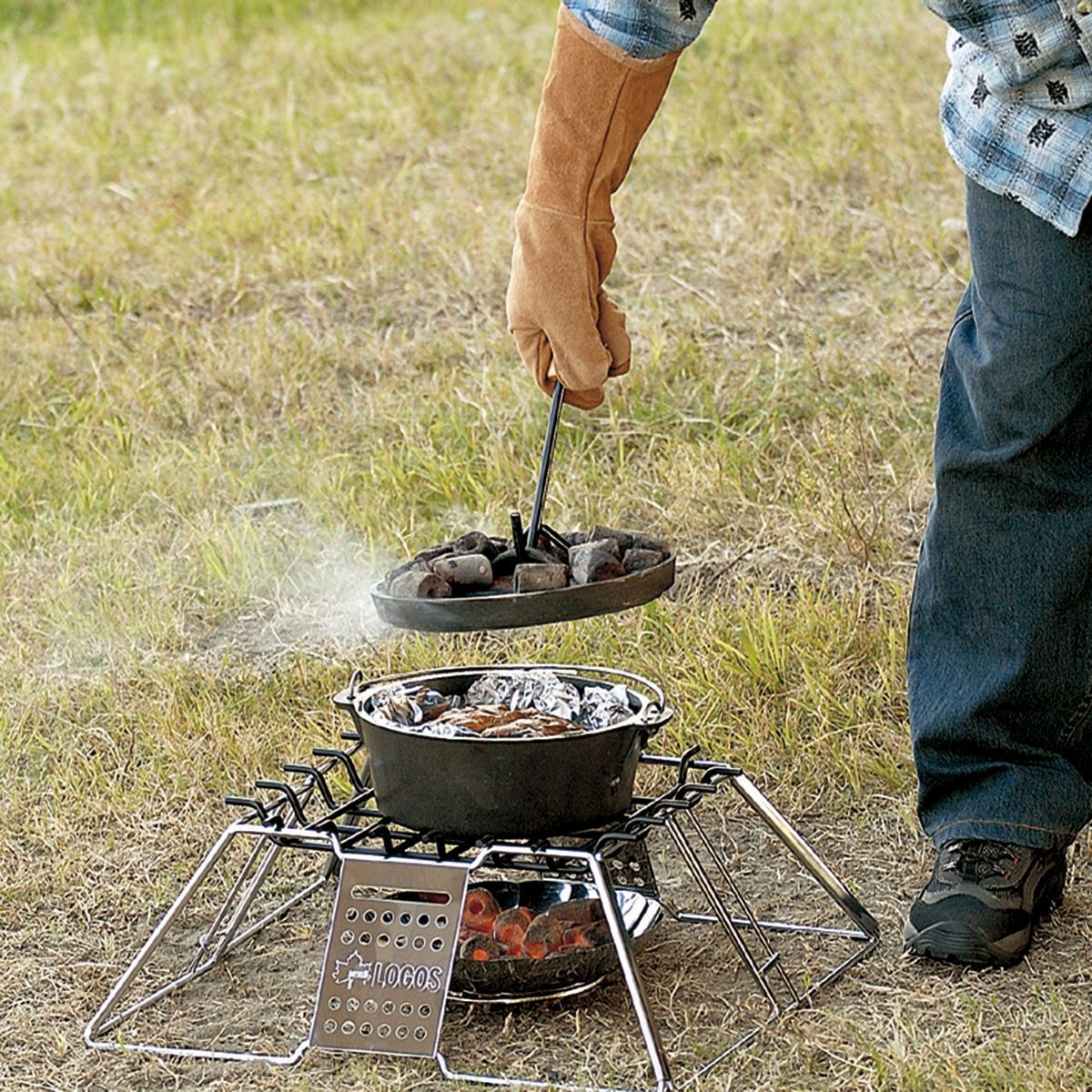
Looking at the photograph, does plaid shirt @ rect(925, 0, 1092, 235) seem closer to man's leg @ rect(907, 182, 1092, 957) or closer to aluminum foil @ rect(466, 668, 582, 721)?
man's leg @ rect(907, 182, 1092, 957)

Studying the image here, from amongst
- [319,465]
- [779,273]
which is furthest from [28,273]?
[779,273]

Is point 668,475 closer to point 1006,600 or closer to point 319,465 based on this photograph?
point 319,465

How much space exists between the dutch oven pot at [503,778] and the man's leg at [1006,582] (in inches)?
22.1

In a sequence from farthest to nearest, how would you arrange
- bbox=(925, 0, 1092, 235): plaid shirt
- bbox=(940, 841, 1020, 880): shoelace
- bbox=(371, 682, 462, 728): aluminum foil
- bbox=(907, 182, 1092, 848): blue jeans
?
bbox=(940, 841, 1020, 880): shoelace, bbox=(371, 682, 462, 728): aluminum foil, bbox=(907, 182, 1092, 848): blue jeans, bbox=(925, 0, 1092, 235): plaid shirt

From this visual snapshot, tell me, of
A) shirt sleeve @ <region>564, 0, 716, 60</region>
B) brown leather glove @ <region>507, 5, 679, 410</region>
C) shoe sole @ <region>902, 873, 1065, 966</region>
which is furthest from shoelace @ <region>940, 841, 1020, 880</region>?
shirt sleeve @ <region>564, 0, 716, 60</region>

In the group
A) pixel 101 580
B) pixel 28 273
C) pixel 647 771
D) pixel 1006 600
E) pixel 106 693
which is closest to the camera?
pixel 1006 600

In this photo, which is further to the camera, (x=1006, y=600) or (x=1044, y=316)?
(x=1006, y=600)

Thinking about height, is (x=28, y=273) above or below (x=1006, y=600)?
Answer: below

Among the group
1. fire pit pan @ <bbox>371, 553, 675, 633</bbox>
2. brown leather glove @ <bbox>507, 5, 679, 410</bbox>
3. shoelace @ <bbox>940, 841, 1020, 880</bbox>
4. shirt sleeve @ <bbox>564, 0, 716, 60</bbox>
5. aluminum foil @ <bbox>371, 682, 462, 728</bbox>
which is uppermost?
shirt sleeve @ <bbox>564, 0, 716, 60</bbox>

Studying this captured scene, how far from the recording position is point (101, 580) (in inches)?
180

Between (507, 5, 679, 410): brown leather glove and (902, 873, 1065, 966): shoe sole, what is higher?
(507, 5, 679, 410): brown leather glove

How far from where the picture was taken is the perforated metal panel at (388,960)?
2551 mm

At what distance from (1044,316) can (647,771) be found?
140 centimetres

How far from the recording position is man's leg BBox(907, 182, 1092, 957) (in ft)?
8.70
